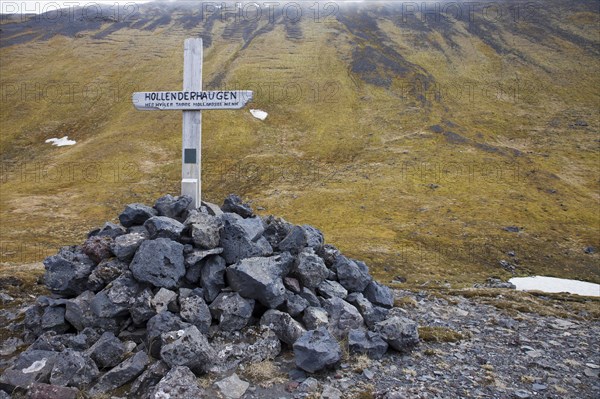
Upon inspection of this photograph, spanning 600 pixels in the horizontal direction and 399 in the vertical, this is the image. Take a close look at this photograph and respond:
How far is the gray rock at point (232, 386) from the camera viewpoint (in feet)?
26.2

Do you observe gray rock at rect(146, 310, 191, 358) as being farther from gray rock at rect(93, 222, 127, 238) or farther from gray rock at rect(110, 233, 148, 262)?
gray rock at rect(93, 222, 127, 238)

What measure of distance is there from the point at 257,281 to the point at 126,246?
3.35 meters

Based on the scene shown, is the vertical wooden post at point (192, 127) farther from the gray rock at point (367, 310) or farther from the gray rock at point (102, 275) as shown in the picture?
the gray rock at point (367, 310)

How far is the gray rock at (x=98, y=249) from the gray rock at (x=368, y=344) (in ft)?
20.7

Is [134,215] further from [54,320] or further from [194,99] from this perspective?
[194,99]

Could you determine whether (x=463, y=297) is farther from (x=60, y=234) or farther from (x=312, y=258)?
(x=60, y=234)

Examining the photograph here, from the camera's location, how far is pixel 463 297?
16.8 metres

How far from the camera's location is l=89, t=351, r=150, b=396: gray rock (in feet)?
26.2

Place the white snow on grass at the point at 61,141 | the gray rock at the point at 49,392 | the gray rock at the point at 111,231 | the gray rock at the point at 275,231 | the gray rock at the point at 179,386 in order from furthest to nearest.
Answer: the white snow on grass at the point at 61,141
the gray rock at the point at 275,231
the gray rock at the point at 111,231
the gray rock at the point at 179,386
the gray rock at the point at 49,392

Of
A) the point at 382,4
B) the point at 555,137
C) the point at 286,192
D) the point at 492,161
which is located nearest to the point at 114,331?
the point at 286,192

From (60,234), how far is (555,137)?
5948 centimetres

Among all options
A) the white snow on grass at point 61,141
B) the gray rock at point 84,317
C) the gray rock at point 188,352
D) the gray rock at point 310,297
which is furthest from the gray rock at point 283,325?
the white snow on grass at point 61,141

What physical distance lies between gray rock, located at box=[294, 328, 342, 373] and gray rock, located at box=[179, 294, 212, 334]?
2186mm

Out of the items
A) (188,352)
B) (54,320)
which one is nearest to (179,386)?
(188,352)
